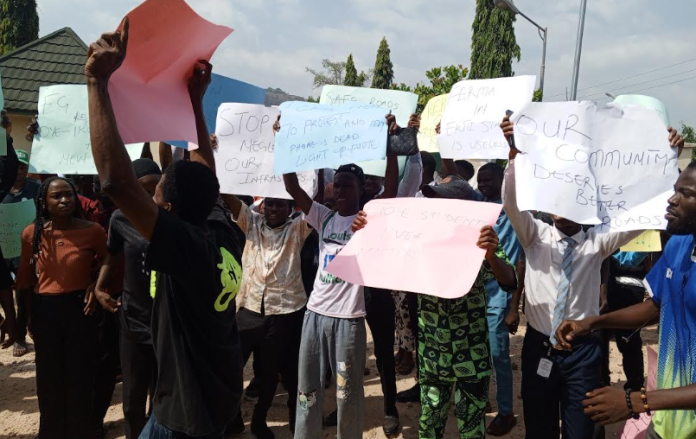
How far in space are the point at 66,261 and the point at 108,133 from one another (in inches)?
87.4

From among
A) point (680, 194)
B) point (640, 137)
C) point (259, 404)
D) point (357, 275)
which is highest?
point (640, 137)

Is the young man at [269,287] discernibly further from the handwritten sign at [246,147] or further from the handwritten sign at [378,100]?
the handwritten sign at [378,100]

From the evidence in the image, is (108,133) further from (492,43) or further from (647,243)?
(492,43)

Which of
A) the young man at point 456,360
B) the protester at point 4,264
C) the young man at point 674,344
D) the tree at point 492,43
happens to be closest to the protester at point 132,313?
the protester at point 4,264

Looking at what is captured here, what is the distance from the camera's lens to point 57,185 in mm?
3348

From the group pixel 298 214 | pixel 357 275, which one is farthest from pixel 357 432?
pixel 298 214

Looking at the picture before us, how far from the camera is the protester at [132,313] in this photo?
310 centimetres

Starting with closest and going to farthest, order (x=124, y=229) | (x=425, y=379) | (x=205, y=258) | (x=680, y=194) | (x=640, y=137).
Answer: (x=205, y=258)
(x=680, y=194)
(x=640, y=137)
(x=425, y=379)
(x=124, y=229)

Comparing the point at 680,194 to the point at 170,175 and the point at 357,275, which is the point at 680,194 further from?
the point at 170,175

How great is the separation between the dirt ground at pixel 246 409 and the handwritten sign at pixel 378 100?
6.92ft

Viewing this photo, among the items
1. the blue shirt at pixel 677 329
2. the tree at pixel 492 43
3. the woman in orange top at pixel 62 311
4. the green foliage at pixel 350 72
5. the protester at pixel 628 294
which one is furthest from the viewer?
the green foliage at pixel 350 72

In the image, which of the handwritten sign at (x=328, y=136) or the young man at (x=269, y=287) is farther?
the young man at (x=269, y=287)

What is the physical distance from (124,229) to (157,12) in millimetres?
1701

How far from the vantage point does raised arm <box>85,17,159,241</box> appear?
155 cm
